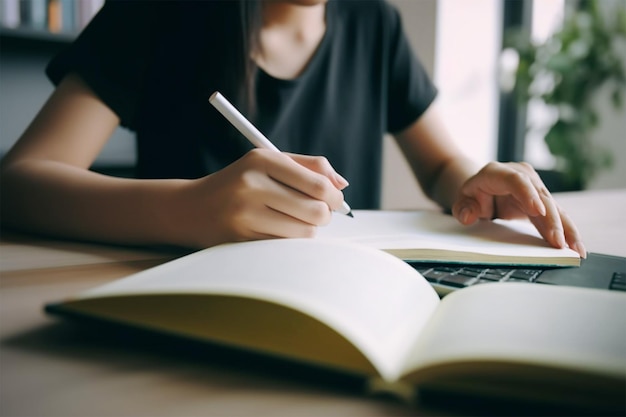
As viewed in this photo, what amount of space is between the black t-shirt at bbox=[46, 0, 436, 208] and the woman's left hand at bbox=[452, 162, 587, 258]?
1.26 feet

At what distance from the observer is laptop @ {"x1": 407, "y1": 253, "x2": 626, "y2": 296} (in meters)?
0.43

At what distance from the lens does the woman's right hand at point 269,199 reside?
460mm

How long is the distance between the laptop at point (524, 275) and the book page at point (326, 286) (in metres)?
0.05

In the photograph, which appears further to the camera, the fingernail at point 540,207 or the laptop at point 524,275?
the fingernail at point 540,207

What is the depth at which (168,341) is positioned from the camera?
29 centimetres

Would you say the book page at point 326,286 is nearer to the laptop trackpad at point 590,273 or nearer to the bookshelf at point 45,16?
the laptop trackpad at point 590,273

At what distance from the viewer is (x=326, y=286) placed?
1.01 feet

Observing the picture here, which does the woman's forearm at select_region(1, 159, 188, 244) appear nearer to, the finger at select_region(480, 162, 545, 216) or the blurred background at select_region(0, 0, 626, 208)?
the finger at select_region(480, 162, 545, 216)

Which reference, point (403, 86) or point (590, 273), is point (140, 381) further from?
point (403, 86)

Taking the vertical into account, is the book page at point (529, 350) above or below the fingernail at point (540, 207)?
below

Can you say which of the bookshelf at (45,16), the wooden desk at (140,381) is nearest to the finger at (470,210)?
the wooden desk at (140,381)

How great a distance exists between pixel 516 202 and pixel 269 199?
34 centimetres

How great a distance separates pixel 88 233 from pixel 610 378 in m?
0.50

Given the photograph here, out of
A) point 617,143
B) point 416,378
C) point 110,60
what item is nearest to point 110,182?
point 110,60
